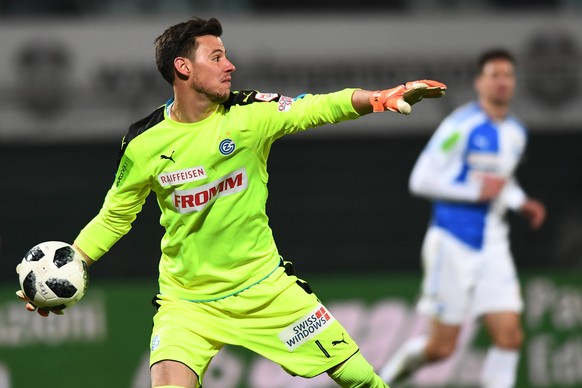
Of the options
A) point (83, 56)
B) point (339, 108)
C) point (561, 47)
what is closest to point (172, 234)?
point (339, 108)

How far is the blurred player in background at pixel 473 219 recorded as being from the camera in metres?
8.01

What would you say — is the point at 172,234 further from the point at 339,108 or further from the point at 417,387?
the point at 417,387

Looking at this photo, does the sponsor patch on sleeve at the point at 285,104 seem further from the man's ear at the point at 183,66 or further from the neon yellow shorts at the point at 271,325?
the neon yellow shorts at the point at 271,325

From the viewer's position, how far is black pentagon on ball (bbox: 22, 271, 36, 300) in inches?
218

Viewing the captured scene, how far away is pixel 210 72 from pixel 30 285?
119 cm

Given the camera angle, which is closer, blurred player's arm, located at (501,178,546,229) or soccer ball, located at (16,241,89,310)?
soccer ball, located at (16,241,89,310)

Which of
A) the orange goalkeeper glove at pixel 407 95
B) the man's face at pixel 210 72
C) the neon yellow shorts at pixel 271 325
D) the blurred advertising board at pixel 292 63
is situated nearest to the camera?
the orange goalkeeper glove at pixel 407 95

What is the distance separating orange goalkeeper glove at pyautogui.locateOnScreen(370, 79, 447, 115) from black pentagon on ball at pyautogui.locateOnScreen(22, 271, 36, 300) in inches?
64.9

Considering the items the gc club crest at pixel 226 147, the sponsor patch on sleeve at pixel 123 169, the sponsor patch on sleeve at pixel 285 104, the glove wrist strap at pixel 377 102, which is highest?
the glove wrist strap at pixel 377 102

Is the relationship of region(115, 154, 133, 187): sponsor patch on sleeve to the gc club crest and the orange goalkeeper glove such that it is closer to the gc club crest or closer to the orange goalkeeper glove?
the gc club crest

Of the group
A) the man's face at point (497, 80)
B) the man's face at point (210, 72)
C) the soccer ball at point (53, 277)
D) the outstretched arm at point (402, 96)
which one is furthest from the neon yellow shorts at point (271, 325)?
the man's face at point (497, 80)

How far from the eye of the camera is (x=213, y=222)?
5.52 meters

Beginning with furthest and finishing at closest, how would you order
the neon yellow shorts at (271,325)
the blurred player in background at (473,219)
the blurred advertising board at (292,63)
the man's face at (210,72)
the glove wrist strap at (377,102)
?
1. the blurred advertising board at (292,63)
2. the blurred player in background at (473,219)
3. the neon yellow shorts at (271,325)
4. the man's face at (210,72)
5. the glove wrist strap at (377,102)

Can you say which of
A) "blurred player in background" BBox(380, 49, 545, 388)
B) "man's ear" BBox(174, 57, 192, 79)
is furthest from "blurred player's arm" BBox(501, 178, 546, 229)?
"man's ear" BBox(174, 57, 192, 79)
